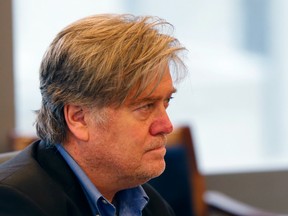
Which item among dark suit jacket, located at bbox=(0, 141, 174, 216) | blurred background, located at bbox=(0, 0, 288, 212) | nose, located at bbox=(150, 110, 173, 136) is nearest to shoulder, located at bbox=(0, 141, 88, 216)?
dark suit jacket, located at bbox=(0, 141, 174, 216)

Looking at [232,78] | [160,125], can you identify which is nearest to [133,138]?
[160,125]

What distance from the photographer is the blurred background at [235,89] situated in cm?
356

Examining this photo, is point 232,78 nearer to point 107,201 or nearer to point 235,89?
point 235,89

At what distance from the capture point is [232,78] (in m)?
3.71

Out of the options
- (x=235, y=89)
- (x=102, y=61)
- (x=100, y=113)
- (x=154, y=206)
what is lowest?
(x=235, y=89)

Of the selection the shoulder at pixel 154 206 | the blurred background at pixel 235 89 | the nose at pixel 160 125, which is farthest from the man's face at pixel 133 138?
the blurred background at pixel 235 89

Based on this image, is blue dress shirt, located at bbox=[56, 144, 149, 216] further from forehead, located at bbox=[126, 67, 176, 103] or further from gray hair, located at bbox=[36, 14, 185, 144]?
forehead, located at bbox=[126, 67, 176, 103]

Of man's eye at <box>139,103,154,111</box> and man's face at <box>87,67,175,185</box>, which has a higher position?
man's eye at <box>139,103,154,111</box>

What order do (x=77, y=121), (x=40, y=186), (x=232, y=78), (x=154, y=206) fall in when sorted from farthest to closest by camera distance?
(x=232, y=78)
(x=154, y=206)
(x=77, y=121)
(x=40, y=186)

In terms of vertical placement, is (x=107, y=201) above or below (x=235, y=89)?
above

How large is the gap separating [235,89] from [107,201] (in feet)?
7.31

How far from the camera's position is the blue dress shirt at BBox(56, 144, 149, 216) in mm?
1578

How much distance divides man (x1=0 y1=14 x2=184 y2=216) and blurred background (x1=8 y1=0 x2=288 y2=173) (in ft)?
5.97

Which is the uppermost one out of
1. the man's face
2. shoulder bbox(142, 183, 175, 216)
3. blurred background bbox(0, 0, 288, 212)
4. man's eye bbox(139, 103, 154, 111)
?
man's eye bbox(139, 103, 154, 111)
